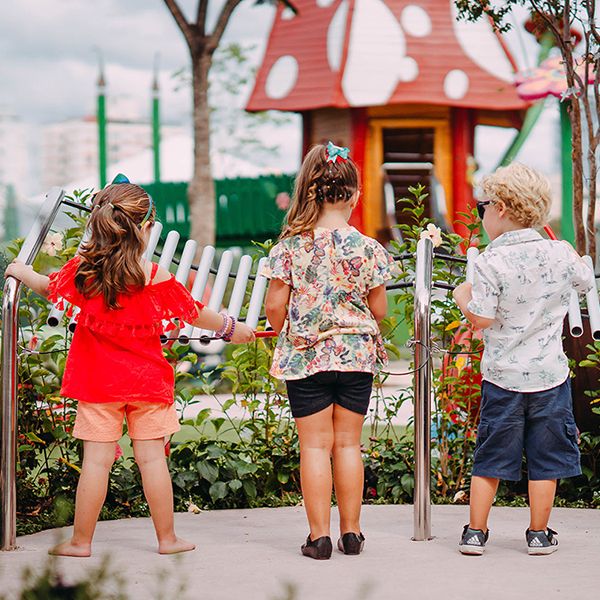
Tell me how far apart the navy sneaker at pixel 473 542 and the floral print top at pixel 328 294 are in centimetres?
66

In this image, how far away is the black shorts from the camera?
3588 mm

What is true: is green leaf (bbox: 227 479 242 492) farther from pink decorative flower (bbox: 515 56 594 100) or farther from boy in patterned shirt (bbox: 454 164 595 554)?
pink decorative flower (bbox: 515 56 594 100)

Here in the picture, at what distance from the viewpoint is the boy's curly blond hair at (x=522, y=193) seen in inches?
142

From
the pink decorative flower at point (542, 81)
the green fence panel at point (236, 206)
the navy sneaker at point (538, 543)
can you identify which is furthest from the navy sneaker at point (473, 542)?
the green fence panel at point (236, 206)

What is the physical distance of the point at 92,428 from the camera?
3.61 meters

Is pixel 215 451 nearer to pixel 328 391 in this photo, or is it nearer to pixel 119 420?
pixel 119 420

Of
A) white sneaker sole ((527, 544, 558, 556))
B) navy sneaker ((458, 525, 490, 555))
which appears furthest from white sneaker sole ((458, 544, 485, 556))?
white sneaker sole ((527, 544, 558, 556))

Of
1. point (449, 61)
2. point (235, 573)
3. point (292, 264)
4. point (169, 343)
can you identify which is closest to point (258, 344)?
point (169, 343)

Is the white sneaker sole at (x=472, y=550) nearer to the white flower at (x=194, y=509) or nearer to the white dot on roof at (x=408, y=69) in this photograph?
the white flower at (x=194, y=509)

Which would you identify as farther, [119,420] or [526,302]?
[119,420]

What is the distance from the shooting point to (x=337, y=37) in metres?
15.2

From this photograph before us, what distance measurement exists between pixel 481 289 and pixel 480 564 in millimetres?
907

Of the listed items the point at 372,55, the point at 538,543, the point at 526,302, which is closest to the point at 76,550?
the point at 538,543

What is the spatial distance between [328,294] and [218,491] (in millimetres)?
1336
